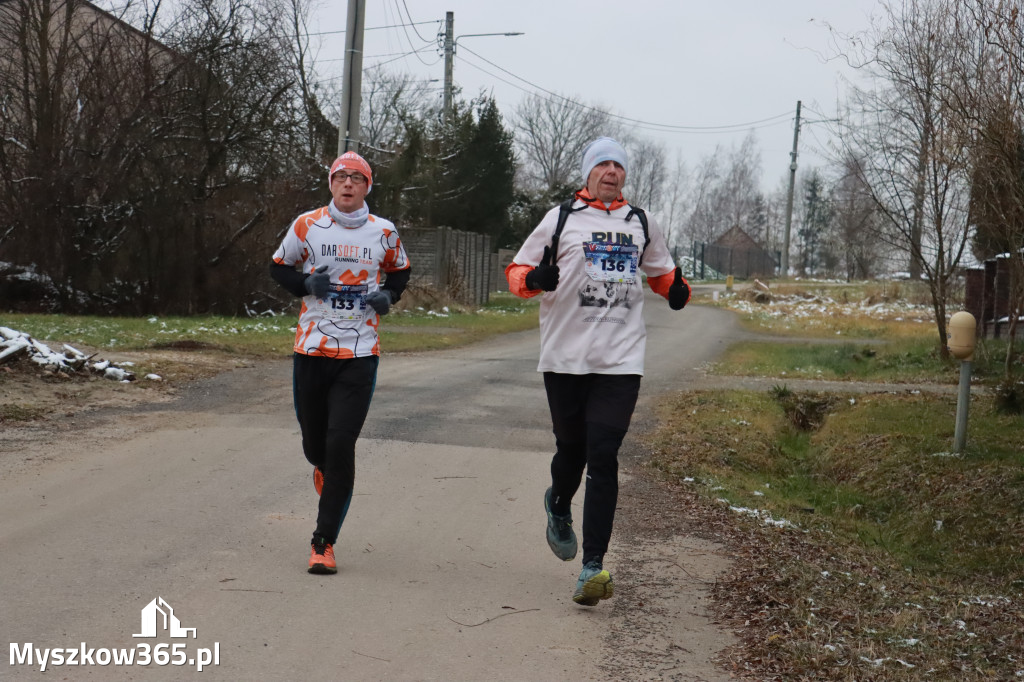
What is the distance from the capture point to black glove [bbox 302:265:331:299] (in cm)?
573

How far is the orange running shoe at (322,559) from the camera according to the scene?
553cm

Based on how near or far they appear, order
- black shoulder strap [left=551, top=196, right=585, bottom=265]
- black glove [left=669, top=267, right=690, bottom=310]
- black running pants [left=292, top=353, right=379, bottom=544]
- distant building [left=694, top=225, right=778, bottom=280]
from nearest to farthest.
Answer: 1. black shoulder strap [left=551, top=196, right=585, bottom=265]
2. black glove [left=669, top=267, right=690, bottom=310]
3. black running pants [left=292, top=353, right=379, bottom=544]
4. distant building [left=694, top=225, right=778, bottom=280]

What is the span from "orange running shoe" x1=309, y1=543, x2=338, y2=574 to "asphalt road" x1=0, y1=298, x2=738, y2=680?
69 millimetres

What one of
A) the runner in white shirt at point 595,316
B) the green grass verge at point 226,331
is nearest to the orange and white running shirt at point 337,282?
the runner in white shirt at point 595,316

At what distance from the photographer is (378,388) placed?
42.5 ft

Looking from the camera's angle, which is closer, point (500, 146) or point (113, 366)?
point (113, 366)

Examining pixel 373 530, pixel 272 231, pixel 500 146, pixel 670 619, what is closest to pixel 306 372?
pixel 373 530

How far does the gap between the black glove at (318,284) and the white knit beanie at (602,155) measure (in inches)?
54.6

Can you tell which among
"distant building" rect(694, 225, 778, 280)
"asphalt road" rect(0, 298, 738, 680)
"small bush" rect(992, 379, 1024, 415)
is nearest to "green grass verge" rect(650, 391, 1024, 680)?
"small bush" rect(992, 379, 1024, 415)

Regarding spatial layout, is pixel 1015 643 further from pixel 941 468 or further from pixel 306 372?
pixel 941 468

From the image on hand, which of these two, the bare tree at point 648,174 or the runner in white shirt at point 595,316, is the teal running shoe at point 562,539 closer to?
the runner in white shirt at point 595,316

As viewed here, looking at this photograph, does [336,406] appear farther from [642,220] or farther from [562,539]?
[642,220]

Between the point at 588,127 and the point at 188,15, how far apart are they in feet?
191

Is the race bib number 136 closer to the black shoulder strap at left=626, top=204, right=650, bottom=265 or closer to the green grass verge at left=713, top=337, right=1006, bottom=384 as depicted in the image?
the black shoulder strap at left=626, top=204, right=650, bottom=265
